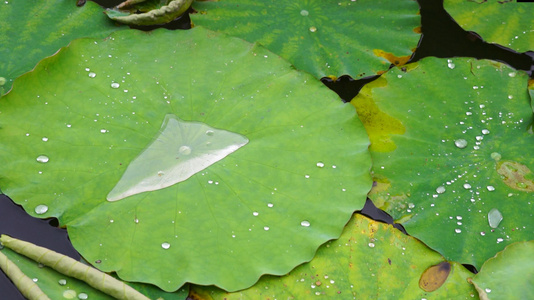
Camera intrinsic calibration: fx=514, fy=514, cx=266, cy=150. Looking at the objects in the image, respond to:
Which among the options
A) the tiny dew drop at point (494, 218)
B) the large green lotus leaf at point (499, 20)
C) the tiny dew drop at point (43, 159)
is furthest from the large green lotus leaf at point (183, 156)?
the large green lotus leaf at point (499, 20)

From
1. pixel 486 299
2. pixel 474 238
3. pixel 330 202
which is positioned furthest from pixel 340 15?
pixel 486 299

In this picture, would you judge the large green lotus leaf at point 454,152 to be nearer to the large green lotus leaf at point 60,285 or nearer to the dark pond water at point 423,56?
the dark pond water at point 423,56

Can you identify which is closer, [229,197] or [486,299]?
[486,299]

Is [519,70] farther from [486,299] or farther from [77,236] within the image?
[77,236]

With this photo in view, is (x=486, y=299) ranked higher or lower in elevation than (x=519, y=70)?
lower

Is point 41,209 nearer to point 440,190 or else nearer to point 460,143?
point 440,190

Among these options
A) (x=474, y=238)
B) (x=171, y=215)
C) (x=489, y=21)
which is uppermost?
(x=489, y=21)

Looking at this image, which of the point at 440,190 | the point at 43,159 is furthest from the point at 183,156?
the point at 440,190
